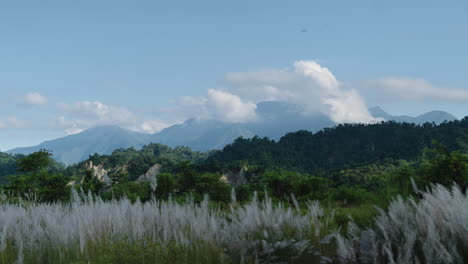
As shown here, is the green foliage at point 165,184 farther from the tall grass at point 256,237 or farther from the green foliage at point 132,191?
the tall grass at point 256,237

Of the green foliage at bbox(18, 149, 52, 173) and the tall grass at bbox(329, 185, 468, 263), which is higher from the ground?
the green foliage at bbox(18, 149, 52, 173)

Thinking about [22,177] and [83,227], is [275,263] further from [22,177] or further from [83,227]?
[22,177]

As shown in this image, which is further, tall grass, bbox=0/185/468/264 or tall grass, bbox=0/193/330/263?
tall grass, bbox=0/193/330/263

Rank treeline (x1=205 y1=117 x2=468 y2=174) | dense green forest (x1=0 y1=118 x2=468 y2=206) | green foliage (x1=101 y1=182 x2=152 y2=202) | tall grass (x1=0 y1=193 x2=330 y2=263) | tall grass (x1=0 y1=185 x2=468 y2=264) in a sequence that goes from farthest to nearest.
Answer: treeline (x1=205 y1=117 x2=468 y2=174)
green foliage (x1=101 y1=182 x2=152 y2=202)
dense green forest (x1=0 y1=118 x2=468 y2=206)
tall grass (x1=0 y1=193 x2=330 y2=263)
tall grass (x1=0 y1=185 x2=468 y2=264)

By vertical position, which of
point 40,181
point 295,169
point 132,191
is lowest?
point 295,169

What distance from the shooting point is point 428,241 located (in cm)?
282

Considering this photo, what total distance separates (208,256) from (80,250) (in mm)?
1517

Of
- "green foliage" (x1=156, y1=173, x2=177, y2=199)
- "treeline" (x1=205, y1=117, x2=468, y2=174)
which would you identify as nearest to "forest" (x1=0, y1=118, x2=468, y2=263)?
"green foliage" (x1=156, y1=173, x2=177, y2=199)

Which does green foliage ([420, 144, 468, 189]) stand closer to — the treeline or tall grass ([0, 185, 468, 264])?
tall grass ([0, 185, 468, 264])

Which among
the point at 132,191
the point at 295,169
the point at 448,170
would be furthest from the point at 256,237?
the point at 295,169

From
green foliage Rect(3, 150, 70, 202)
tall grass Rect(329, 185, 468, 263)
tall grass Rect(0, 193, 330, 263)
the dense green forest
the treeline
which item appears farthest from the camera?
Answer: the treeline

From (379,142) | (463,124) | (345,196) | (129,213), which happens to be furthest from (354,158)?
(129,213)

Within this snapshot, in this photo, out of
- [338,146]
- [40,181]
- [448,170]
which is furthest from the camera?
[338,146]

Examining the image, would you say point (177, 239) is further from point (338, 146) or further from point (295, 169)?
point (338, 146)
